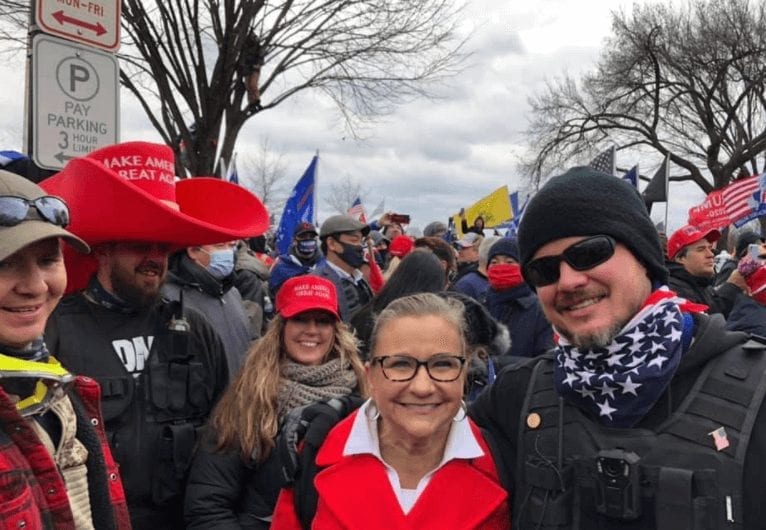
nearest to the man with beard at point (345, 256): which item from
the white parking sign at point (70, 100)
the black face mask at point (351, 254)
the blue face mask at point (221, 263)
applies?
the black face mask at point (351, 254)

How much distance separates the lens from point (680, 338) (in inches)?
70.2

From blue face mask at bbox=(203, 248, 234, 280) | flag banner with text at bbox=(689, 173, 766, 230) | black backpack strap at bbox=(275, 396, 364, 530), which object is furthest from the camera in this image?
flag banner with text at bbox=(689, 173, 766, 230)

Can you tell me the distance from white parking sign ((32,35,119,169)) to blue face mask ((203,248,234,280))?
49.2 inches

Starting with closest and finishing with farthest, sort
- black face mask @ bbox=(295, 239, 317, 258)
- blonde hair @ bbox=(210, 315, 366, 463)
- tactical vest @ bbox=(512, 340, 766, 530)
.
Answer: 1. tactical vest @ bbox=(512, 340, 766, 530)
2. blonde hair @ bbox=(210, 315, 366, 463)
3. black face mask @ bbox=(295, 239, 317, 258)

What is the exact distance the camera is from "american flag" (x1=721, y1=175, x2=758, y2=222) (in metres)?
10.0

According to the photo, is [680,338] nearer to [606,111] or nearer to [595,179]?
[595,179]

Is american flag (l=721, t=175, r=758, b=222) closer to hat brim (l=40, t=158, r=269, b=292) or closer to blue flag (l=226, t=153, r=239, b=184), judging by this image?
blue flag (l=226, t=153, r=239, b=184)

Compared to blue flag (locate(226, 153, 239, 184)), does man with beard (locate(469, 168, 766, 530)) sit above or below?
below

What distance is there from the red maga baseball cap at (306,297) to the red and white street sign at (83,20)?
1732 millimetres

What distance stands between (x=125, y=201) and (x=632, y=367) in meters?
1.89

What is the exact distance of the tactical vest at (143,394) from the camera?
266cm

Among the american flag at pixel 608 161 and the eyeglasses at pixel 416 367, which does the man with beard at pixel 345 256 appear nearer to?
the american flag at pixel 608 161

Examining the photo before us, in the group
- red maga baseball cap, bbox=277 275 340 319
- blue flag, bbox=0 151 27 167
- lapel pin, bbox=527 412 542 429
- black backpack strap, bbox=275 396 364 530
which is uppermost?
blue flag, bbox=0 151 27 167

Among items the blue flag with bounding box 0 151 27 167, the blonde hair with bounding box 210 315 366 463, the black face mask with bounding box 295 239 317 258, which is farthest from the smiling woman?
the black face mask with bounding box 295 239 317 258
